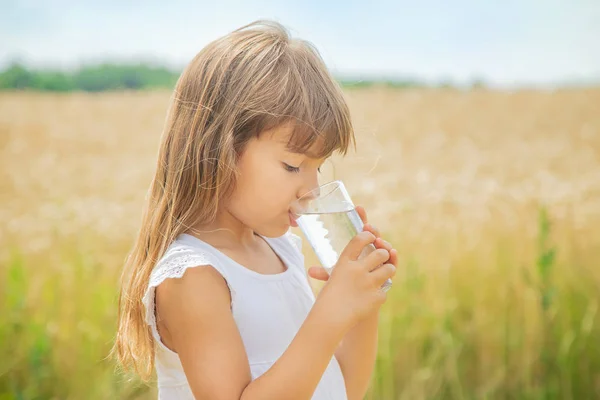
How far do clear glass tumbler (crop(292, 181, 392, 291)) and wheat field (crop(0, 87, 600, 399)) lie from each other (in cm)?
21

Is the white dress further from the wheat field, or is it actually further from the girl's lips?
the wheat field

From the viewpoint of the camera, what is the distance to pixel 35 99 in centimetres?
595

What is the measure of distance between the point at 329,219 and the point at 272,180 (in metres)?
0.09

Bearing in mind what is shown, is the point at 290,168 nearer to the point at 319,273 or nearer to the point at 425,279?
the point at 319,273

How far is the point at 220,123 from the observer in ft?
3.30

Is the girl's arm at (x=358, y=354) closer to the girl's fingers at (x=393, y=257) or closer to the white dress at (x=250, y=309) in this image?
the white dress at (x=250, y=309)

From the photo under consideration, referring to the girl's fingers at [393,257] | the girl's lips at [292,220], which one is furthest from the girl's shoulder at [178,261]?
the girl's fingers at [393,257]

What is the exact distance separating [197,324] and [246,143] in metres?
0.26

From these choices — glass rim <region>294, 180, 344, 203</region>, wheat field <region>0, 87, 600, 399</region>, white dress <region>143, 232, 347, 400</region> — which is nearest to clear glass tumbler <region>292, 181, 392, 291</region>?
glass rim <region>294, 180, 344, 203</region>

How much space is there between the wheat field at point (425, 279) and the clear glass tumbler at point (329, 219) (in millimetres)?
212

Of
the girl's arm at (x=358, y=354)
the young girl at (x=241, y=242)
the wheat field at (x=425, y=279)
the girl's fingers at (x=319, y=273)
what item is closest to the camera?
the young girl at (x=241, y=242)

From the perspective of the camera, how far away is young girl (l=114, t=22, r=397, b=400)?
2.99ft

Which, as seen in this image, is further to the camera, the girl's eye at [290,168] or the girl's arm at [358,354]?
the girl's arm at [358,354]

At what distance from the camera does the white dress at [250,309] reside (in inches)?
37.6
